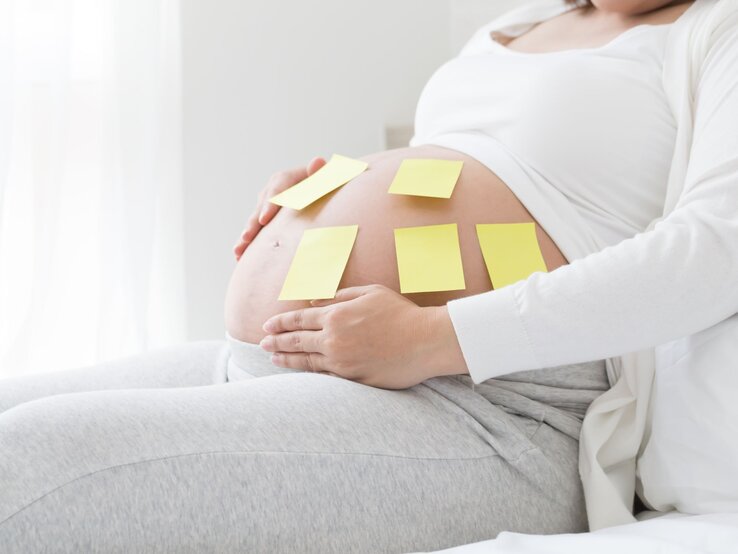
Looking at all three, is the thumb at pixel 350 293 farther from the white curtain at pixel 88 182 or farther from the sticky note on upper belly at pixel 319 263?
the white curtain at pixel 88 182

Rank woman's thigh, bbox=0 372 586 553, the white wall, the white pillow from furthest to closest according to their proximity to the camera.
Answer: the white wall
the white pillow
woman's thigh, bbox=0 372 586 553

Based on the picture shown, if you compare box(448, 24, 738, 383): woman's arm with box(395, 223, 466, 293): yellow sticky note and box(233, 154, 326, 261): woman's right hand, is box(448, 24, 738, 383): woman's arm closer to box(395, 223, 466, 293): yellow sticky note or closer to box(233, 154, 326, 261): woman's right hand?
box(395, 223, 466, 293): yellow sticky note

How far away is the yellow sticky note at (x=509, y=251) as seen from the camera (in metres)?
0.89

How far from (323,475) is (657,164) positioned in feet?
1.79

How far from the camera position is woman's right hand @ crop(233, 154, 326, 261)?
43.9 inches

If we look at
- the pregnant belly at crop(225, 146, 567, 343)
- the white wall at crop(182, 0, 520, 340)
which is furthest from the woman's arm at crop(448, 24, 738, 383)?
the white wall at crop(182, 0, 520, 340)

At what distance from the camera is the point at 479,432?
784 millimetres

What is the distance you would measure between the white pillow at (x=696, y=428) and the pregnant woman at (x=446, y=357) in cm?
4

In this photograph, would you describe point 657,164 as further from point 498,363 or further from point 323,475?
point 323,475

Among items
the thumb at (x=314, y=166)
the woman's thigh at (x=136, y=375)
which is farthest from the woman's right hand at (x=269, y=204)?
the woman's thigh at (x=136, y=375)

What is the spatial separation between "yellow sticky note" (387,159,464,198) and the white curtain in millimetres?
858

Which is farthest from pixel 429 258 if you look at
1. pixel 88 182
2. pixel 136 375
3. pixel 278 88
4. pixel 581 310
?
pixel 278 88

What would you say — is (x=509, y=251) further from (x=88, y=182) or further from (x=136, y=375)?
(x=88, y=182)

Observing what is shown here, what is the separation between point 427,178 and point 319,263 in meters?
0.16
